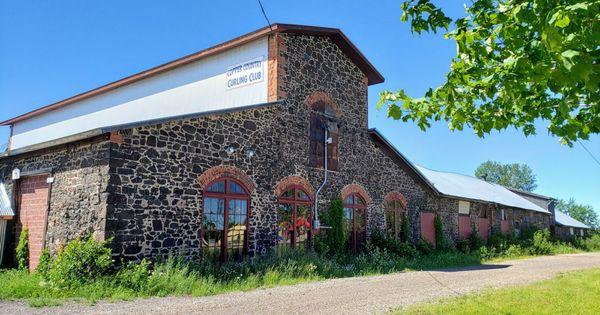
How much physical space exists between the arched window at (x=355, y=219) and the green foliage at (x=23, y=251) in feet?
33.4

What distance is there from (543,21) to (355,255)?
45.2 feet

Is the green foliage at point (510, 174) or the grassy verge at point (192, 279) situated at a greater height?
the green foliage at point (510, 174)

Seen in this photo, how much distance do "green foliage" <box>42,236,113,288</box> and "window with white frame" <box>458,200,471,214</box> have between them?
19.3m

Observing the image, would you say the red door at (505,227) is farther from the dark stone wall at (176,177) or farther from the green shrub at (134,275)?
the green shrub at (134,275)

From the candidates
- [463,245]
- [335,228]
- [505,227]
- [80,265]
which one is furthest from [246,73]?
[505,227]

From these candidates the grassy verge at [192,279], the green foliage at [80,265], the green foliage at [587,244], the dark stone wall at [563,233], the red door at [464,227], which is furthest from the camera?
the dark stone wall at [563,233]

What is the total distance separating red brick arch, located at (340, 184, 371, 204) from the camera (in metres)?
17.5

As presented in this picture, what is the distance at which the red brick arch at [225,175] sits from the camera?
12586 millimetres

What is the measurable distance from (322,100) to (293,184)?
352 cm

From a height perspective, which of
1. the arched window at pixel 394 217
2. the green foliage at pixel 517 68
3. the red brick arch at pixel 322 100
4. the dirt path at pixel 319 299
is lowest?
the dirt path at pixel 319 299

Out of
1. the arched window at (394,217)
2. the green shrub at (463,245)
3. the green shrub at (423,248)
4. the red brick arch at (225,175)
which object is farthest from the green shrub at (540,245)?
the red brick arch at (225,175)

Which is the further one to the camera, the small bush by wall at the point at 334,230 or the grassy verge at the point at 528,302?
the small bush by wall at the point at 334,230

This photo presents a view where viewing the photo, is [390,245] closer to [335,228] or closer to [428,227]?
[335,228]

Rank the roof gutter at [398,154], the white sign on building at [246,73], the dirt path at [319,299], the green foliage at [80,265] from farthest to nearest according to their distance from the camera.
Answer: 1. the roof gutter at [398,154]
2. the white sign on building at [246,73]
3. the green foliage at [80,265]
4. the dirt path at [319,299]
